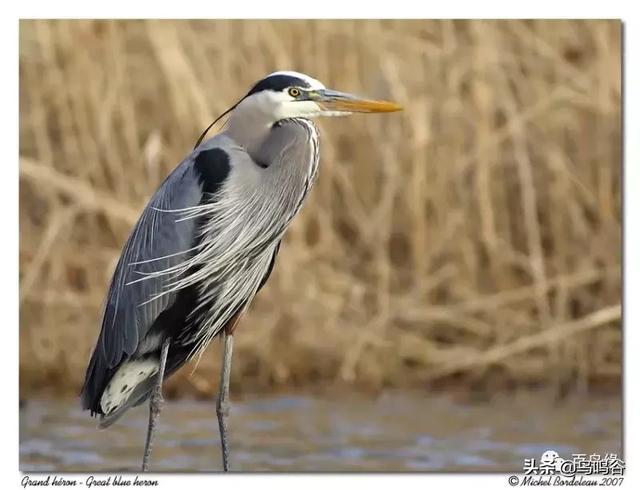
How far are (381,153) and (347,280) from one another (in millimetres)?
597

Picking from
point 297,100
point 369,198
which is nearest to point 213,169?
point 297,100

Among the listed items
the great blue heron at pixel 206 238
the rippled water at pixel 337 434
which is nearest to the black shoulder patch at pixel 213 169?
the great blue heron at pixel 206 238

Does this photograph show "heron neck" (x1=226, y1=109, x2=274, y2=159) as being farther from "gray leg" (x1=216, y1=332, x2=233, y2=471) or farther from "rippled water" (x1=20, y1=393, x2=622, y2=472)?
"rippled water" (x1=20, y1=393, x2=622, y2=472)

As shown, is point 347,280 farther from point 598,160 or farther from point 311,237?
point 598,160

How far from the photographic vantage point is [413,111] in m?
6.85

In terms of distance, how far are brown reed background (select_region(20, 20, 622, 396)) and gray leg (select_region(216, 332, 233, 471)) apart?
132 centimetres

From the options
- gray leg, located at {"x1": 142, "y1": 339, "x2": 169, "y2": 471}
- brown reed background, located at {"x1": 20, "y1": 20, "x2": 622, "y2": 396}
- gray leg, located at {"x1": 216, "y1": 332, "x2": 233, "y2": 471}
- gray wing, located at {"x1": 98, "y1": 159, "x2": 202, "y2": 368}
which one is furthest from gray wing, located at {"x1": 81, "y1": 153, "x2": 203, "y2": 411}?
brown reed background, located at {"x1": 20, "y1": 20, "x2": 622, "y2": 396}

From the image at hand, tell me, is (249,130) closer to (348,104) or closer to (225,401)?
(348,104)

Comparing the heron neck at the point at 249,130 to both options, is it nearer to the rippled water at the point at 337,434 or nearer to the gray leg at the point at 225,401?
the gray leg at the point at 225,401

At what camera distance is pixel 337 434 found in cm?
636

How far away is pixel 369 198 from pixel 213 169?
5.60 ft

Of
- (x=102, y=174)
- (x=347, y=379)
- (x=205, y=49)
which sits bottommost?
(x=347, y=379)

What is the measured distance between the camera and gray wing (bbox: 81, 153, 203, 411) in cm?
535

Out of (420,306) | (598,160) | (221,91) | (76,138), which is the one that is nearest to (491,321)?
(420,306)
